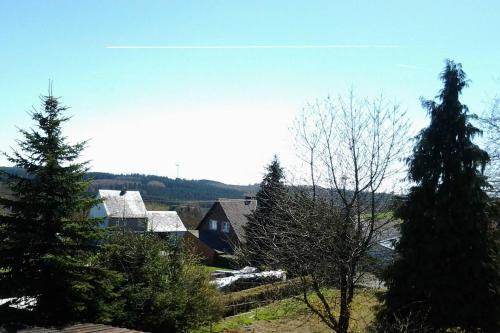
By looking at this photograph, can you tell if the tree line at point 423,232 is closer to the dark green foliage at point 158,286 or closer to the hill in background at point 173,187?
the dark green foliage at point 158,286

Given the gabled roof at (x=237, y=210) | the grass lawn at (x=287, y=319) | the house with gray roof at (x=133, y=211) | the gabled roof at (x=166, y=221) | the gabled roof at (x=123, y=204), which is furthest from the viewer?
the gabled roof at (x=166, y=221)

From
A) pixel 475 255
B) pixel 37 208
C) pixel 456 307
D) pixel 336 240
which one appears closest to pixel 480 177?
pixel 475 255

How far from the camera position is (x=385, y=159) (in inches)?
458

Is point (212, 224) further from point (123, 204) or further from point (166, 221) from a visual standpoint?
point (123, 204)

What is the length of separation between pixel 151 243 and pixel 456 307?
29.0 feet

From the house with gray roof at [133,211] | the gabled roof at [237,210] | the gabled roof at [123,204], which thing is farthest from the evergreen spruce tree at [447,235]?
the gabled roof at [123,204]

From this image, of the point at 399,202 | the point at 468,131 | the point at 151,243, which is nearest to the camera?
the point at 468,131

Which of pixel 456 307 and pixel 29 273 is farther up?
pixel 29 273

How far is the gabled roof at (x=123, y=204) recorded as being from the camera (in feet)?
137

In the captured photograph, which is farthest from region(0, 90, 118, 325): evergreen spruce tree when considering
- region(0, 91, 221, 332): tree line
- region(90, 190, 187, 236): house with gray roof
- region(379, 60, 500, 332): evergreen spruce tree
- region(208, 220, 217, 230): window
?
region(208, 220, 217, 230): window

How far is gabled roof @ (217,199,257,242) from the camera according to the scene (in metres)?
43.2

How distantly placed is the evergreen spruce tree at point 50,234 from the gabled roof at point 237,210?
32.8m

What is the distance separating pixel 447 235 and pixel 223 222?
34.7m

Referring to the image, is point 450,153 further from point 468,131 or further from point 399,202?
point 399,202
